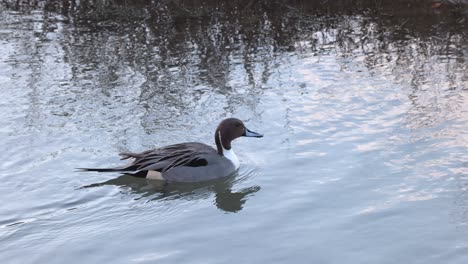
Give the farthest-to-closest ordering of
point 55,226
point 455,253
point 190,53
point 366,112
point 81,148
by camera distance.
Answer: point 190,53, point 366,112, point 81,148, point 55,226, point 455,253

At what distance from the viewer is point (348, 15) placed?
43.8 ft

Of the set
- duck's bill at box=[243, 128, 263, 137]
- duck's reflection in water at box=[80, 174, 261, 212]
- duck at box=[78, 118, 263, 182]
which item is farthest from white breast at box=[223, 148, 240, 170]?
duck's bill at box=[243, 128, 263, 137]

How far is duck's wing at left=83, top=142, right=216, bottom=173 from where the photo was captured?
8148 mm

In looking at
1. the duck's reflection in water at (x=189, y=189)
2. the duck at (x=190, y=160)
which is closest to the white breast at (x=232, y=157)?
the duck at (x=190, y=160)

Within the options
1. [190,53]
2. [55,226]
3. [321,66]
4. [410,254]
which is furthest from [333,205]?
[190,53]

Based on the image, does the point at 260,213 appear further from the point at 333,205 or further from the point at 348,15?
the point at 348,15

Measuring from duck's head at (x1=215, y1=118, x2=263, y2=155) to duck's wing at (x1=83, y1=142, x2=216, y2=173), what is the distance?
0.19 m

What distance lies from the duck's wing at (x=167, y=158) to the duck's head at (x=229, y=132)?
0.19 metres

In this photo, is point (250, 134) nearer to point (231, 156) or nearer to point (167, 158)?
point (231, 156)

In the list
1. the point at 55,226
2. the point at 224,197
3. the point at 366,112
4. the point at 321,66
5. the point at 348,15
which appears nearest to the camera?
the point at 55,226

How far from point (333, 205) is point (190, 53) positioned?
17.4 feet

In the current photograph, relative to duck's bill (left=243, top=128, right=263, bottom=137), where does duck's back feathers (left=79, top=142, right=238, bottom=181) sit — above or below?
below

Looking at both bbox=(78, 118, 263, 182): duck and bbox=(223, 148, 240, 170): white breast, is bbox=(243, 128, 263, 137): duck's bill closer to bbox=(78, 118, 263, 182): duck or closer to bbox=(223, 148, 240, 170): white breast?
bbox=(78, 118, 263, 182): duck

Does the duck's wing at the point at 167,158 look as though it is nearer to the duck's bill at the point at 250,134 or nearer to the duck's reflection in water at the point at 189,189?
the duck's reflection in water at the point at 189,189
